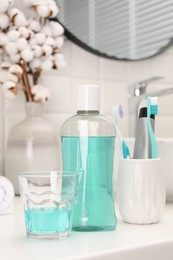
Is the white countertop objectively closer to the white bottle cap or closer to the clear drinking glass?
the clear drinking glass

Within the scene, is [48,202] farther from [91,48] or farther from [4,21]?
[91,48]

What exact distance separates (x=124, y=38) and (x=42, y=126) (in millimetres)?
450

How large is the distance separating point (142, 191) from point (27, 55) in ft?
1.81

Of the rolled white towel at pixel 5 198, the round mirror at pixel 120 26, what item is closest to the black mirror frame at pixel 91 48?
the round mirror at pixel 120 26

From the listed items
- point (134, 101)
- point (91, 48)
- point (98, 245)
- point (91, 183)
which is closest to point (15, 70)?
point (91, 48)

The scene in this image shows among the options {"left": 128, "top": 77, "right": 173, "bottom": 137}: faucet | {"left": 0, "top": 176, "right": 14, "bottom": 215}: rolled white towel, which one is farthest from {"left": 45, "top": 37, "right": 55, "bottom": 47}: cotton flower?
{"left": 0, "top": 176, "right": 14, "bottom": 215}: rolled white towel

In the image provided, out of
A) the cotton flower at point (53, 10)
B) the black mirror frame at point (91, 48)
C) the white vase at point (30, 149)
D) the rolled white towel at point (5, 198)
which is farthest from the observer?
the black mirror frame at point (91, 48)

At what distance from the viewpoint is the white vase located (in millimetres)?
1116

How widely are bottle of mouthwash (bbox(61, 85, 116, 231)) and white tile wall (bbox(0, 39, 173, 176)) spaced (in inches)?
20.9

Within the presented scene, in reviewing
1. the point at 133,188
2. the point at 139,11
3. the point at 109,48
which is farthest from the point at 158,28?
the point at 133,188

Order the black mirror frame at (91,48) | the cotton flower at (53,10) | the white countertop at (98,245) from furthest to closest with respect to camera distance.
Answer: the black mirror frame at (91,48), the cotton flower at (53,10), the white countertop at (98,245)

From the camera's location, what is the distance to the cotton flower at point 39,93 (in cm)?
117

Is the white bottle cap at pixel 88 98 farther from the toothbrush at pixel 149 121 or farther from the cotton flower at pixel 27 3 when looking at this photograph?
the cotton flower at pixel 27 3

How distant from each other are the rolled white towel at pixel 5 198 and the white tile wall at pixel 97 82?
1.12 ft
